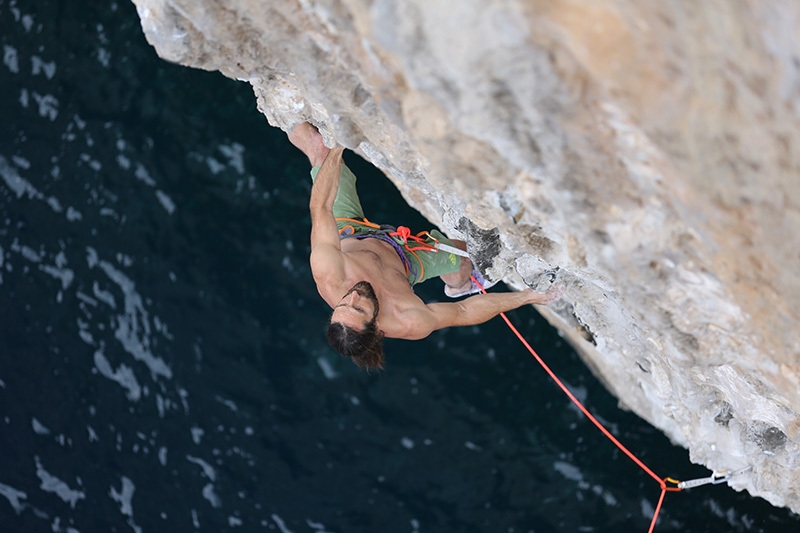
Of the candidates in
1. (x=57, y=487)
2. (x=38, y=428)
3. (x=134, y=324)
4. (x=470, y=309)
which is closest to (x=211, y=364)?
(x=134, y=324)

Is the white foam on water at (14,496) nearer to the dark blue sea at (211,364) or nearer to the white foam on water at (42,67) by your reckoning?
the dark blue sea at (211,364)

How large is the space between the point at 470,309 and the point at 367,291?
878mm

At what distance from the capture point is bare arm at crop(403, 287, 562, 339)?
16.5 ft

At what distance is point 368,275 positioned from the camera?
A: 4.90m

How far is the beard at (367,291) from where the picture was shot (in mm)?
4625

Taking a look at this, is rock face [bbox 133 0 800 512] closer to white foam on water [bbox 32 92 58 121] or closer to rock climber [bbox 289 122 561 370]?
rock climber [bbox 289 122 561 370]

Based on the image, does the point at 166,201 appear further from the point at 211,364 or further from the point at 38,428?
the point at 38,428

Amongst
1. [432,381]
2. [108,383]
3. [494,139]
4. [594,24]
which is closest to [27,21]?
[108,383]

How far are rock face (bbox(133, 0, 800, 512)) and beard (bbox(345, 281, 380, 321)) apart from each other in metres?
0.86

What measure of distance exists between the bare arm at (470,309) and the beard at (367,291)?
1.28ft

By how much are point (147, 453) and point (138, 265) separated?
2.14 meters

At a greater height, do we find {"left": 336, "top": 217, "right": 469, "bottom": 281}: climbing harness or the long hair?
the long hair

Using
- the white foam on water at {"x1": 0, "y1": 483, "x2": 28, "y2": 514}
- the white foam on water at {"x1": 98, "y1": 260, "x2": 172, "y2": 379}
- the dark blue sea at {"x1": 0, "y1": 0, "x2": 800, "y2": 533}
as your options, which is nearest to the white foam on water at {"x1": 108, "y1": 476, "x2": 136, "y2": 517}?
the dark blue sea at {"x1": 0, "y1": 0, "x2": 800, "y2": 533}

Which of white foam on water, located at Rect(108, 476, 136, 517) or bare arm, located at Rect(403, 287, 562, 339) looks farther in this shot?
white foam on water, located at Rect(108, 476, 136, 517)
